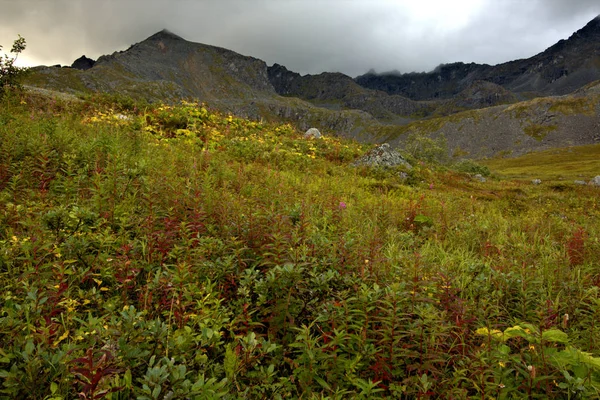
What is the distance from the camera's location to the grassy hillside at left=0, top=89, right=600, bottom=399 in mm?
2025

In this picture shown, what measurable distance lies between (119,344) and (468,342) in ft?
8.94

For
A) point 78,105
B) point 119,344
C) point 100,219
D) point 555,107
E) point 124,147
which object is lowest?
point 119,344

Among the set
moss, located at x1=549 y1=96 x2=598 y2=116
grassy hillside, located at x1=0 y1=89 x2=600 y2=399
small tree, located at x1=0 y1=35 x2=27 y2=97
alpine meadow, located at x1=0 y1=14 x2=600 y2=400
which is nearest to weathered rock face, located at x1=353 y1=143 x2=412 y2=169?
alpine meadow, located at x1=0 y1=14 x2=600 y2=400

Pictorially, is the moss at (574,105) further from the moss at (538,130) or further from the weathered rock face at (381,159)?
the weathered rock face at (381,159)

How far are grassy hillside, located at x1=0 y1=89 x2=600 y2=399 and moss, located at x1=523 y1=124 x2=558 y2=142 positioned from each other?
209 metres

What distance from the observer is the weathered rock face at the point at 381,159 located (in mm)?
14992

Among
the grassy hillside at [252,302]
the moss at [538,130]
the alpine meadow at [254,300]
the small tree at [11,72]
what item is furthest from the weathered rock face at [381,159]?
the moss at [538,130]

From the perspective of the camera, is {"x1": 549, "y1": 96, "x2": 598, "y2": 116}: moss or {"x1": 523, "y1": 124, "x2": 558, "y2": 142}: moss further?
{"x1": 549, "y1": 96, "x2": 598, "y2": 116}: moss

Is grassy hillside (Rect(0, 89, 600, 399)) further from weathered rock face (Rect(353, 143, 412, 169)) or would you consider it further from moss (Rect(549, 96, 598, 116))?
moss (Rect(549, 96, 598, 116))

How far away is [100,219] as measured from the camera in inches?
148

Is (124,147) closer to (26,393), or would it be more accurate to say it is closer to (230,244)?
(230,244)

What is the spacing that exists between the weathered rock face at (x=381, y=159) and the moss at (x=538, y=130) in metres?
199

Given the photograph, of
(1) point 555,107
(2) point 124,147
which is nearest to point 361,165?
(2) point 124,147

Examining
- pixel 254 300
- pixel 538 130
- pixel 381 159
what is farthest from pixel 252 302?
pixel 538 130
